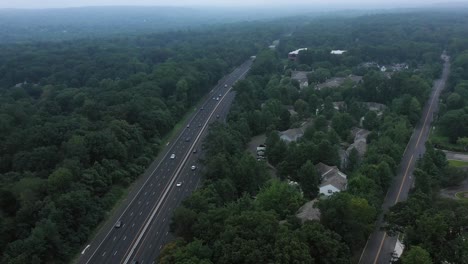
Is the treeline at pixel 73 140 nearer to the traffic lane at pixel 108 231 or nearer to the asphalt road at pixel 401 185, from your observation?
the traffic lane at pixel 108 231

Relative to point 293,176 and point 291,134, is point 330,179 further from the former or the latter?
point 291,134

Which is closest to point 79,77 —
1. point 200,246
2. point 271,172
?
point 271,172

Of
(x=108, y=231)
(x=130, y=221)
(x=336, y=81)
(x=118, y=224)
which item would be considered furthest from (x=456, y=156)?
(x=108, y=231)

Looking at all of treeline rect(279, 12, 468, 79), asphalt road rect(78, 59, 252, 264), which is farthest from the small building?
treeline rect(279, 12, 468, 79)

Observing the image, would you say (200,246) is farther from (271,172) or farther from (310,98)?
(310,98)

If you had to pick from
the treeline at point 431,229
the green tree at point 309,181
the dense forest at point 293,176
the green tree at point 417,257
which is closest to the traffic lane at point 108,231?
the dense forest at point 293,176

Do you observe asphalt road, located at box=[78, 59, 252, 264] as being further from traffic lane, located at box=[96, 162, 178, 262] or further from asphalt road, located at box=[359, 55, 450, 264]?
asphalt road, located at box=[359, 55, 450, 264]
